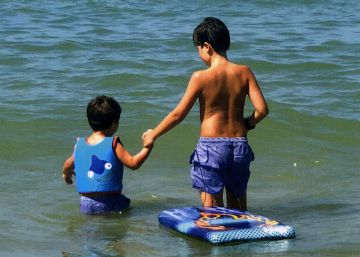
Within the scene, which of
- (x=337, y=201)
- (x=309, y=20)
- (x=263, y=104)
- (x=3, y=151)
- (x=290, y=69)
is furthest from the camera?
(x=309, y=20)

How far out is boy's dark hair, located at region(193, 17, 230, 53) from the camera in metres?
5.50

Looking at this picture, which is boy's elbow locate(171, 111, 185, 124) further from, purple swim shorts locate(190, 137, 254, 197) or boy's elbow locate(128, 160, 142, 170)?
boy's elbow locate(128, 160, 142, 170)

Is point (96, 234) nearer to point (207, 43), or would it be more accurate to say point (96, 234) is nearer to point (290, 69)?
point (207, 43)

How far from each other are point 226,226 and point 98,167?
102 centimetres

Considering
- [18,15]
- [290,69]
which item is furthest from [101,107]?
[18,15]

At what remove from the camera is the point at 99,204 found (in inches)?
236

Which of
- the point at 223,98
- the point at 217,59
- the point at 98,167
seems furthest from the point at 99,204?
the point at 217,59

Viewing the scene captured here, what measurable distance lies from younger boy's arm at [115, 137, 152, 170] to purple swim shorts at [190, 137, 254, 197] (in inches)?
11.5

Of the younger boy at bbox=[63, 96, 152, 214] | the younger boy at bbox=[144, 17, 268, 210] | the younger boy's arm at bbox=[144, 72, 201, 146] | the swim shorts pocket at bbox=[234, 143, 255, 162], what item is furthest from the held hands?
the swim shorts pocket at bbox=[234, 143, 255, 162]

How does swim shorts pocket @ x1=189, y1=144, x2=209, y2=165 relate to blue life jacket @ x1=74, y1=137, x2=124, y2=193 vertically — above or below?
above

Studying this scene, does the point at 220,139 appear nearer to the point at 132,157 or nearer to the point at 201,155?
the point at 201,155

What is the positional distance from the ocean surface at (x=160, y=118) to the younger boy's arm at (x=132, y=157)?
0.39 metres

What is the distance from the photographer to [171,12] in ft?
51.9

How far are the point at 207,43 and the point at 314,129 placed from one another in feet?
11.1
